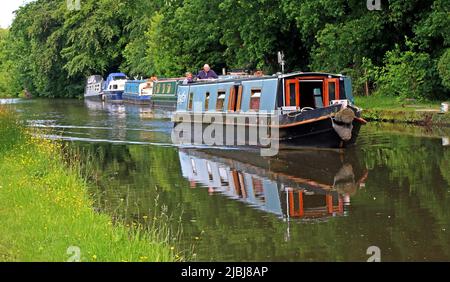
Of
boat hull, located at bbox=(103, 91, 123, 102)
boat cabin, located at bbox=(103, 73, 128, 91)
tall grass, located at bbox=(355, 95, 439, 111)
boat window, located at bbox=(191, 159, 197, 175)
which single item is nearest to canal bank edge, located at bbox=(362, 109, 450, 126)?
tall grass, located at bbox=(355, 95, 439, 111)

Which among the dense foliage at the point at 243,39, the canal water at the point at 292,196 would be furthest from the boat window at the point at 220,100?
the dense foliage at the point at 243,39

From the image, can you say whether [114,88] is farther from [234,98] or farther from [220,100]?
[234,98]

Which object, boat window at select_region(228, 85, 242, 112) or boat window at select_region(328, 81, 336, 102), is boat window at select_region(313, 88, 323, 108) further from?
boat window at select_region(228, 85, 242, 112)

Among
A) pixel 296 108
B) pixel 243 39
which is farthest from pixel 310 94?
pixel 243 39

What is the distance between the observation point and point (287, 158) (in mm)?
17094

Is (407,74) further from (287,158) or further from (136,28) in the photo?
(136,28)

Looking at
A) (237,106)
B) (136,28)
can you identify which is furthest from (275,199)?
(136,28)

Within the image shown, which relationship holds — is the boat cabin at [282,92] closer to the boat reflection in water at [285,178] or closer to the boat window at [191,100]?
the boat reflection in water at [285,178]

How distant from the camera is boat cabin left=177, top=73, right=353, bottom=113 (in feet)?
60.6

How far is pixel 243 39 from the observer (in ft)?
119

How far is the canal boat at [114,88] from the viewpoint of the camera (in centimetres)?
5205

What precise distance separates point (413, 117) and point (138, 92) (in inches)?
977

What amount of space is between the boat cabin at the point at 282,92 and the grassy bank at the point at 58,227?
23.6 feet

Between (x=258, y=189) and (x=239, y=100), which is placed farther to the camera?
(x=239, y=100)
